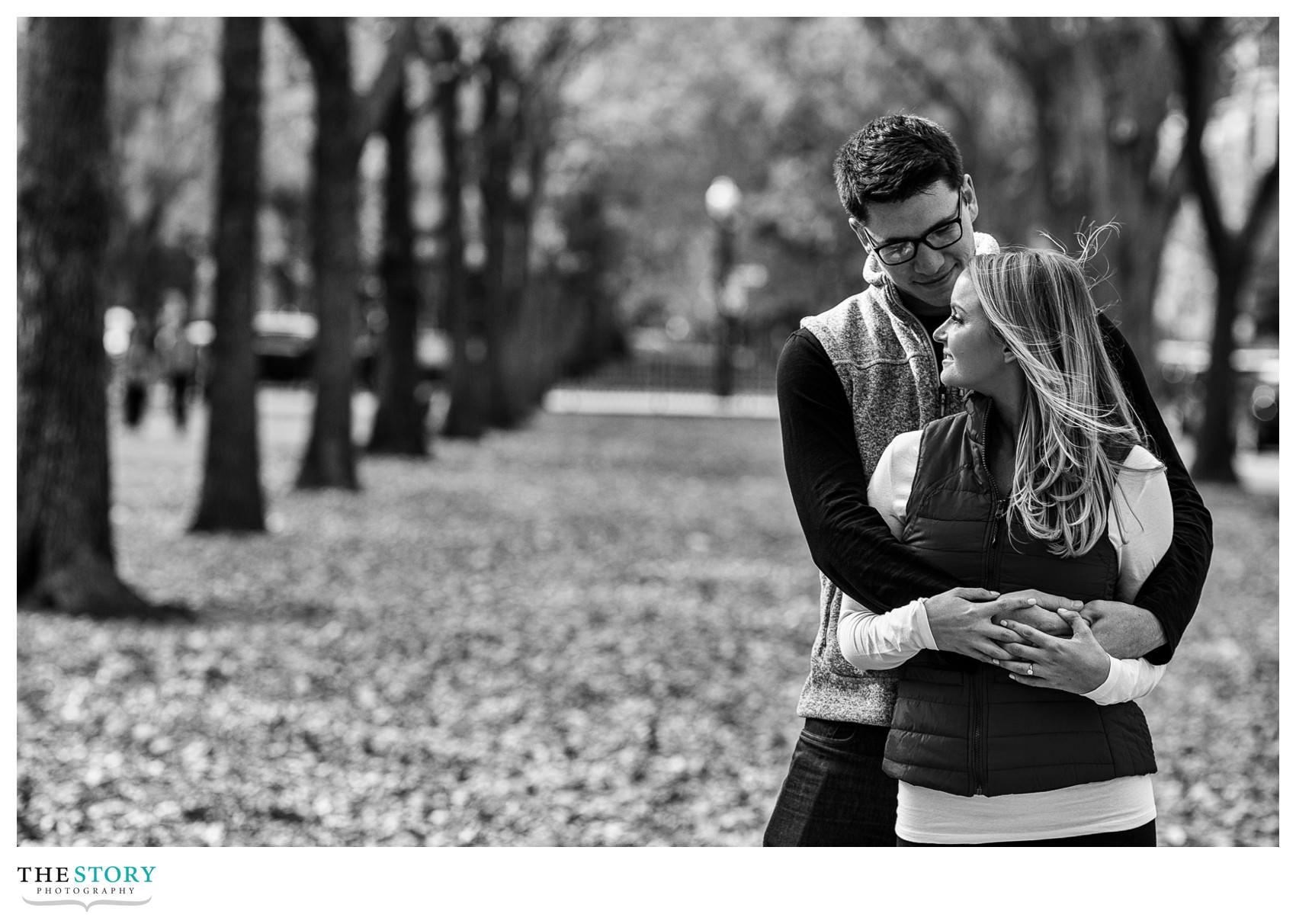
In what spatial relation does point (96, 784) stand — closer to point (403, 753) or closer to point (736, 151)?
point (403, 753)

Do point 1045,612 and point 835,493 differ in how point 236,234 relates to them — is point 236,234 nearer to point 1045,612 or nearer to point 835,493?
point 835,493

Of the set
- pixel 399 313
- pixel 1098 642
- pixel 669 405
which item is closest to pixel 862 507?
pixel 1098 642

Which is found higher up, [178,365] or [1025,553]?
[178,365]

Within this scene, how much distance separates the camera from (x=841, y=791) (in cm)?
277

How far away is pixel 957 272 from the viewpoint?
103 inches

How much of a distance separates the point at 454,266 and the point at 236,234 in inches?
446

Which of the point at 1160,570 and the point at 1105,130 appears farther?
the point at 1105,130

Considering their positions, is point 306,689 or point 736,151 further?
point 736,151

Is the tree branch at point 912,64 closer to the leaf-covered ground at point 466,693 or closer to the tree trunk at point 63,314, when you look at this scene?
the leaf-covered ground at point 466,693

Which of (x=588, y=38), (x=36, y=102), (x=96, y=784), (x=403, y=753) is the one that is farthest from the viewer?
(x=588, y=38)

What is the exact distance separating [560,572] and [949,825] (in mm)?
9185

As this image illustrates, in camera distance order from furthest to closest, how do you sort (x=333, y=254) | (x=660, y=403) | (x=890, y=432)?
(x=660, y=403) → (x=333, y=254) → (x=890, y=432)

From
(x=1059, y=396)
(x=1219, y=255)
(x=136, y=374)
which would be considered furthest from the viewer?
(x=136, y=374)
